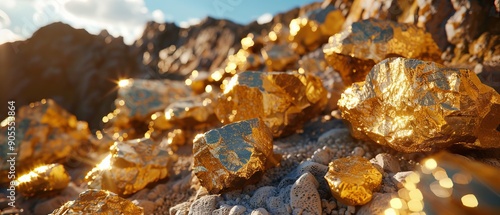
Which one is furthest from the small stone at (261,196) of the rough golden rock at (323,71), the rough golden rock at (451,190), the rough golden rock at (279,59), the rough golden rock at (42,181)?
the rough golden rock at (279,59)

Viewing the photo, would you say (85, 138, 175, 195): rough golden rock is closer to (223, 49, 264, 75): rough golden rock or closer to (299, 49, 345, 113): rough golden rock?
(299, 49, 345, 113): rough golden rock

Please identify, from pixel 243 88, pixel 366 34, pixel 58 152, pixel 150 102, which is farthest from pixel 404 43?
pixel 58 152

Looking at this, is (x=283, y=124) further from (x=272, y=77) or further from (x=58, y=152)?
(x=58, y=152)

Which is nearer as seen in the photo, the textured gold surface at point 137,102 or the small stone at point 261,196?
the small stone at point 261,196

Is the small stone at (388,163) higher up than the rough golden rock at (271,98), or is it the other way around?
the rough golden rock at (271,98)

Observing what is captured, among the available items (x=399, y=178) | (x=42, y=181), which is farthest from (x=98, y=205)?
(x=399, y=178)

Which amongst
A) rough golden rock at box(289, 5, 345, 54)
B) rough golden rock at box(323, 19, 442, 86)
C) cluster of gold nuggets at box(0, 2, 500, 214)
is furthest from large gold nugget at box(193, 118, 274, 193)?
rough golden rock at box(289, 5, 345, 54)

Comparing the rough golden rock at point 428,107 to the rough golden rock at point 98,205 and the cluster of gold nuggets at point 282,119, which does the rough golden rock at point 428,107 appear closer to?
the cluster of gold nuggets at point 282,119
